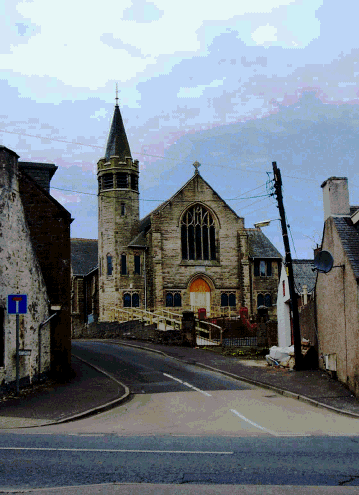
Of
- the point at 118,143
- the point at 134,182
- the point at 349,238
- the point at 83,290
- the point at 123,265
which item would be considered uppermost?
the point at 118,143

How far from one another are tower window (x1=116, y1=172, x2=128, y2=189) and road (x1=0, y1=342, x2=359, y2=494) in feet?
118

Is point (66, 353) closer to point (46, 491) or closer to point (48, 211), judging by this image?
point (48, 211)

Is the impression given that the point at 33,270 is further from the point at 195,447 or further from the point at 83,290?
the point at 83,290

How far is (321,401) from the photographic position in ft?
53.5

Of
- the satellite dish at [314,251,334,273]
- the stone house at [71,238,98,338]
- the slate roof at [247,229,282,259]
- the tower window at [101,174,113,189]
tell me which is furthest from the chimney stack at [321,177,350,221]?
the stone house at [71,238,98,338]

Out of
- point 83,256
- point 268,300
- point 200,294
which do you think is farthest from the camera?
point 83,256

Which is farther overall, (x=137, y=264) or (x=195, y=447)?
(x=137, y=264)

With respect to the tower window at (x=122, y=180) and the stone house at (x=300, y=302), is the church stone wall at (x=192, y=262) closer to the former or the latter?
the tower window at (x=122, y=180)

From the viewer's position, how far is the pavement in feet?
45.2

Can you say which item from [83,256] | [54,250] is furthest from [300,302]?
[83,256]

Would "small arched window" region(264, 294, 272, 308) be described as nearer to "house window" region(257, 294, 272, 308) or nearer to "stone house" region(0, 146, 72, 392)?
"house window" region(257, 294, 272, 308)

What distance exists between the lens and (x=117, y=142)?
53.1 meters

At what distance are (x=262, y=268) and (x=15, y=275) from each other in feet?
126

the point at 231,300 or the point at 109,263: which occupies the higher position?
the point at 109,263
